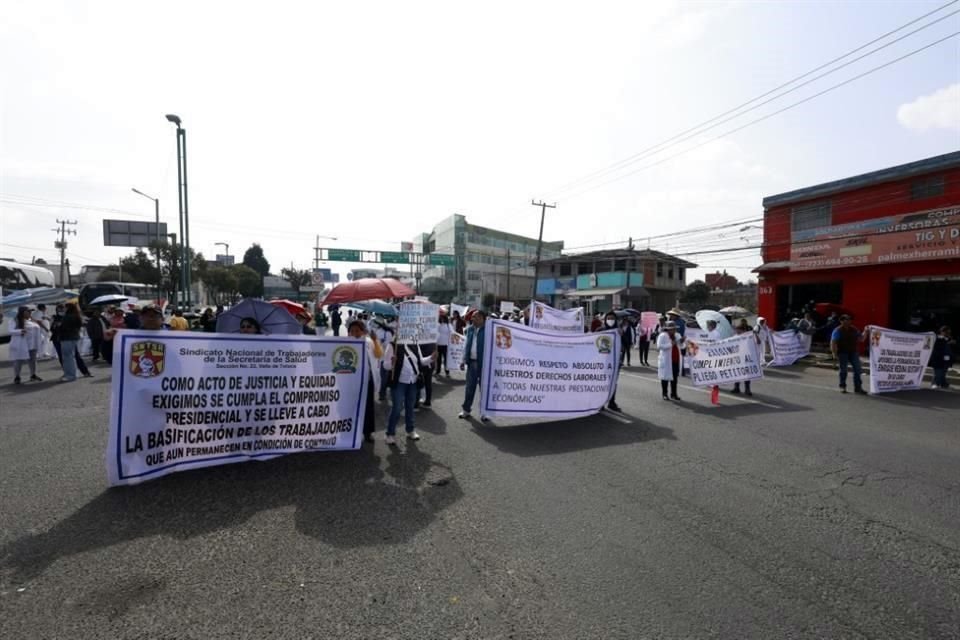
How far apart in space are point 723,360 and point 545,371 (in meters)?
4.61

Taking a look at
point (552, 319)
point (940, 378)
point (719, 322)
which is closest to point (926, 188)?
point (940, 378)

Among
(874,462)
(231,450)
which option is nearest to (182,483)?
(231,450)

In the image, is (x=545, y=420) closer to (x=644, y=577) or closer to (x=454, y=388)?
(x=454, y=388)

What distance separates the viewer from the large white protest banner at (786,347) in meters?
15.8

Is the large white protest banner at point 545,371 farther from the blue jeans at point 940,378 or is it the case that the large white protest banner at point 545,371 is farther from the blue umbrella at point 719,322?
the blue jeans at point 940,378

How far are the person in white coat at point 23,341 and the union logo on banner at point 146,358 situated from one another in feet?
29.1

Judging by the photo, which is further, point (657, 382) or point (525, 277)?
point (525, 277)

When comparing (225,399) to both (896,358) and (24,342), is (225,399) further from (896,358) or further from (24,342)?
(896,358)

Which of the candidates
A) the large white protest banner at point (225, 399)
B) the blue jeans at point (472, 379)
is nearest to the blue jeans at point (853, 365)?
the blue jeans at point (472, 379)

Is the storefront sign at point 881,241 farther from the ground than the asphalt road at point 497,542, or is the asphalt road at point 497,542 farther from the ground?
the storefront sign at point 881,241

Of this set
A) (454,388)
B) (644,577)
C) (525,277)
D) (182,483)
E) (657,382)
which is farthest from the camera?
(525,277)

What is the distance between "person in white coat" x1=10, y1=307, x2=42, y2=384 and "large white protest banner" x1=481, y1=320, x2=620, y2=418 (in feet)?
34.7

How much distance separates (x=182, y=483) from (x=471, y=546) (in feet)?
9.85

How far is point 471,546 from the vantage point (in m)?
3.55
